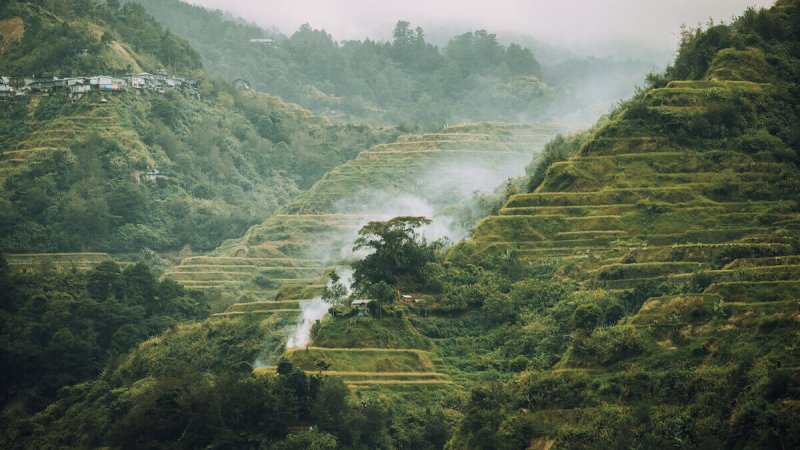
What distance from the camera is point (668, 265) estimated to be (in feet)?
196

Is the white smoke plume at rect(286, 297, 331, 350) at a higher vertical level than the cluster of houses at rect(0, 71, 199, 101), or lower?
lower

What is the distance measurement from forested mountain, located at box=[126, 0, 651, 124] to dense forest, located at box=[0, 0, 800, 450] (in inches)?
2114

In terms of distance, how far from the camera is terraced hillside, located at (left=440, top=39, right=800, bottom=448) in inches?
1898

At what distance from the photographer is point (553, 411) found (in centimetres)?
5194

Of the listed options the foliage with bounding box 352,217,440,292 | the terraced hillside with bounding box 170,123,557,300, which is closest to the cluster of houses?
the terraced hillside with bounding box 170,123,557,300

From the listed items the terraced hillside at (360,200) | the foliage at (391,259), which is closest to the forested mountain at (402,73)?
the terraced hillside at (360,200)

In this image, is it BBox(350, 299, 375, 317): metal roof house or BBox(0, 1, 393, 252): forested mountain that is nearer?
BBox(350, 299, 375, 317): metal roof house

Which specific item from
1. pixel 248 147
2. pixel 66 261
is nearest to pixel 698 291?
pixel 66 261

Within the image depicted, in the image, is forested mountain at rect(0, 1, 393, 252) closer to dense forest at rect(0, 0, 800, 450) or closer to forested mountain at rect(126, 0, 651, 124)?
dense forest at rect(0, 0, 800, 450)

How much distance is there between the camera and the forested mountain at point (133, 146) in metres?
97.2

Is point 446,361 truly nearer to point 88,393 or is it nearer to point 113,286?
point 88,393

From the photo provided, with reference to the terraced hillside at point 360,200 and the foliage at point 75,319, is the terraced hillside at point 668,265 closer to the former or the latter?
the terraced hillside at point 360,200

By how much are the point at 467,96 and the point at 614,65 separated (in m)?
20.3

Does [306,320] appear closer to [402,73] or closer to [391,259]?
[391,259]
